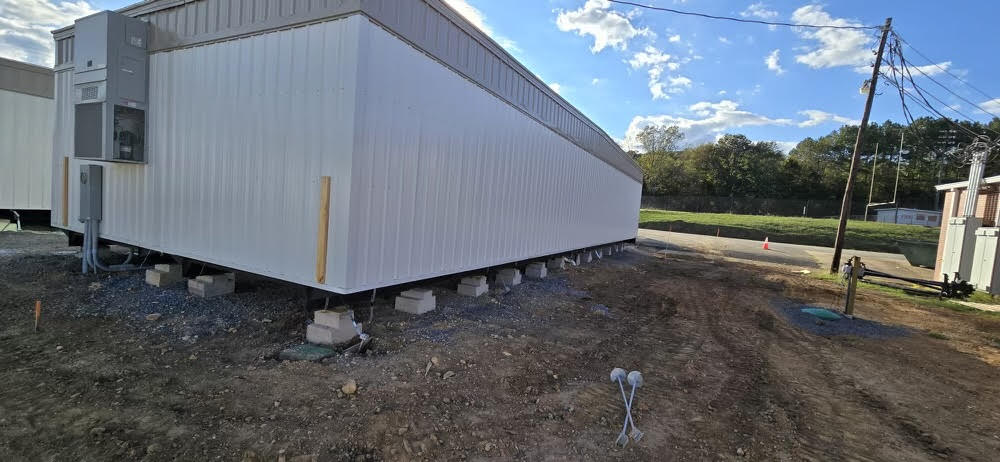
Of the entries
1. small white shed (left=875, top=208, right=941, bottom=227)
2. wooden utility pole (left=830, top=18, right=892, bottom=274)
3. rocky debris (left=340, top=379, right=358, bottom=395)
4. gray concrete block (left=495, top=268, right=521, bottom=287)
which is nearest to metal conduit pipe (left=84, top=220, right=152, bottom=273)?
rocky debris (left=340, top=379, right=358, bottom=395)

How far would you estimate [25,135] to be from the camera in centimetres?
1021

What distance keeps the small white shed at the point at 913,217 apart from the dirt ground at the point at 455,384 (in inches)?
1895

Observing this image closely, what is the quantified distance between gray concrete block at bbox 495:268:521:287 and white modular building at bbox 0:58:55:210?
36.9 ft

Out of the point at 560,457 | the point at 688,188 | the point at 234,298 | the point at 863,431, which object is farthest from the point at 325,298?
the point at 688,188

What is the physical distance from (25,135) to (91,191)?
21.9 feet

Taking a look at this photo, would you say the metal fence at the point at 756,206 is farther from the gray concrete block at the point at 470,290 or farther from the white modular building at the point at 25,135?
the white modular building at the point at 25,135

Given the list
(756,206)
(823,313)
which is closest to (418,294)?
(823,313)

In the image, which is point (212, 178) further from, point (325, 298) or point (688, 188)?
point (688, 188)

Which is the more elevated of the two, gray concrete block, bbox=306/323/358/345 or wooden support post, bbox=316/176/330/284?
wooden support post, bbox=316/176/330/284

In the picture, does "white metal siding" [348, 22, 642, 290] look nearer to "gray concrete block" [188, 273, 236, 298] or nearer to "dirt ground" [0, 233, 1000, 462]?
"dirt ground" [0, 233, 1000, 462]

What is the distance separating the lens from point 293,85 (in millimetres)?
4363

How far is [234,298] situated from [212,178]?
4.68 ft

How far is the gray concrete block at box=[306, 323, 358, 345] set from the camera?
414 centimetres

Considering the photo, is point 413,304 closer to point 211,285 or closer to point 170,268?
point 211,285
